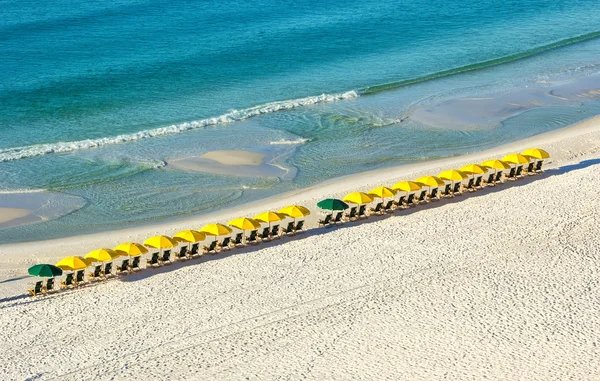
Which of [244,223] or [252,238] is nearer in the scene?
[244,223]

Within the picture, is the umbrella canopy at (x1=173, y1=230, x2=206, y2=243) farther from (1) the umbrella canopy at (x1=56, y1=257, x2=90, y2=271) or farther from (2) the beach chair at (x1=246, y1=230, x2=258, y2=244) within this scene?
(1) the umbrella canopy at (x1=56, y1=257, x2=90, y2=271)

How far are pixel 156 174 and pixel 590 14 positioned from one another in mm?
40685

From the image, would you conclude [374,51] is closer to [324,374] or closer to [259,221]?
[259,221]

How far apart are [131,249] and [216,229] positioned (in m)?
2.74

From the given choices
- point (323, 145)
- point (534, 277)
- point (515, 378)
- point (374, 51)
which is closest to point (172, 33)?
point (374, 51)

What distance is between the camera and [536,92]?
148ft

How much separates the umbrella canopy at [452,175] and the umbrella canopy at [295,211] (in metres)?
5.41

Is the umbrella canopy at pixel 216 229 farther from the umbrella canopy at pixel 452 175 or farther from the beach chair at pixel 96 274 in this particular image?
the umbrella canopy at pixel 452 175

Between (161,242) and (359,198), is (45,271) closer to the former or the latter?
(161,242)

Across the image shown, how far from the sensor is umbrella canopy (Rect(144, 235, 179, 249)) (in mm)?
26281

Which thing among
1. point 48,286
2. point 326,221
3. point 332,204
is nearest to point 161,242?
point 48,286

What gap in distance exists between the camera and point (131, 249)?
2583 cm

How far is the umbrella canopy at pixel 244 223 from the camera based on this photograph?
27.4m

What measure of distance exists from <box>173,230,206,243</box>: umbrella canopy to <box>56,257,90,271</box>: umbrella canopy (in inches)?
113
